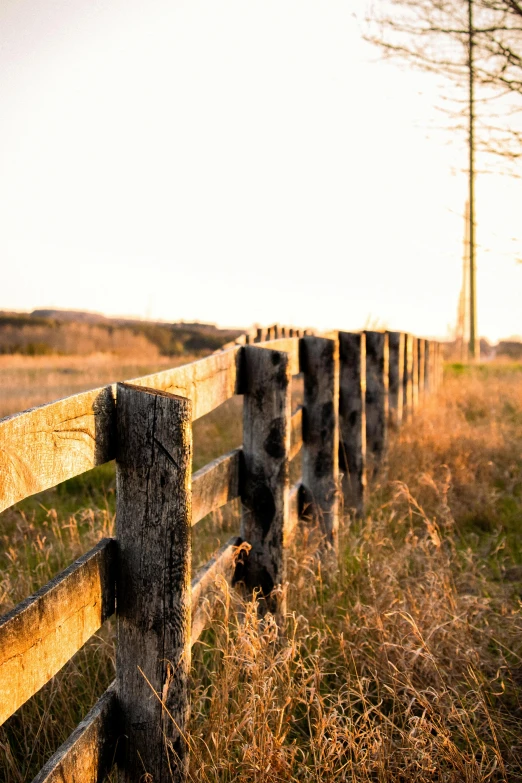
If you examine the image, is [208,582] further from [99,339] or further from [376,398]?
[99,339]

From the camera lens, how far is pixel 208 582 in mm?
2533

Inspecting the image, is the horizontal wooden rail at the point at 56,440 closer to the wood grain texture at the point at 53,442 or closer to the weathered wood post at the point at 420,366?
the wood grain texture at the point at 53,442

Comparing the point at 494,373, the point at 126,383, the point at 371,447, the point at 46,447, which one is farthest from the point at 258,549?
the point at 494,373

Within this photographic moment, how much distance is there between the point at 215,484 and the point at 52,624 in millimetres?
1132

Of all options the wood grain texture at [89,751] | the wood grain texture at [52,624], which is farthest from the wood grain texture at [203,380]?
the wood grain texture at [89,751]

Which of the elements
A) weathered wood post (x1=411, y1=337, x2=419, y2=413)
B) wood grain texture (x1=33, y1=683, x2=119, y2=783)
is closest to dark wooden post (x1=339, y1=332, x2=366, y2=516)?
wood grain texture (x1=33, y1=683, x2=119, y2=783)

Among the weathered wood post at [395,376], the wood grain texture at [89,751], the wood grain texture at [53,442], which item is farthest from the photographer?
the weathered wood post at [395,376]

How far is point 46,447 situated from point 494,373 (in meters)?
18.1


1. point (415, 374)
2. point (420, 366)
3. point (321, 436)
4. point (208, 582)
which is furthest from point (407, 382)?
→ point (208, 582)

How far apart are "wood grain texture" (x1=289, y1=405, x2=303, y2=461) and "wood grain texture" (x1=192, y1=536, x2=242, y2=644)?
87 cm

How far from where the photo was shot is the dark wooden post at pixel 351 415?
197 inches

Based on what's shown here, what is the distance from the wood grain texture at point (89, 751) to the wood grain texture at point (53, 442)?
2.12ft

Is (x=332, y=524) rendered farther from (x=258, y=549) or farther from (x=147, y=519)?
(x=147, y=519)

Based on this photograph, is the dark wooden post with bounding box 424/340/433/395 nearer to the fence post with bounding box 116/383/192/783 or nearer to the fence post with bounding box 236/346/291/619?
the fence post with bounding box 236/346/291/619
